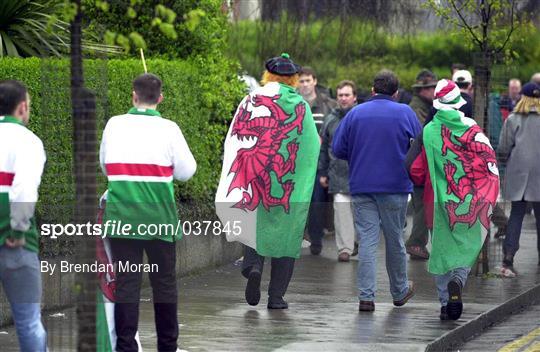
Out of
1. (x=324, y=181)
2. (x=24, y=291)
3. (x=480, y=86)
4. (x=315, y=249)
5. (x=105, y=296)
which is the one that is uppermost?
(x=480, y=86)

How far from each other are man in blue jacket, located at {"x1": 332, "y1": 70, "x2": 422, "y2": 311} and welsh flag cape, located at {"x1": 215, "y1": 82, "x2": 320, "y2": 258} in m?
0.41

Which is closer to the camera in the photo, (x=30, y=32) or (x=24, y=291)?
(x=24, y=291)

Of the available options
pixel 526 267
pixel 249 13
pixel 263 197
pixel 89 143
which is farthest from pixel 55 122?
pixel 249 13

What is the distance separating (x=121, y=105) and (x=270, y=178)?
166cm

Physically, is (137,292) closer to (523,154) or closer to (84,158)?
(84,158)

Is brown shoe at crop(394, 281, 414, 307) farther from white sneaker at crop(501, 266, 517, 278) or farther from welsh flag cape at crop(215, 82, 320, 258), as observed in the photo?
white sneaker at crop(501, 266, 517, 278)

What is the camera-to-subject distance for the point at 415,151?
10.8 m

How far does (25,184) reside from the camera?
24.0ft

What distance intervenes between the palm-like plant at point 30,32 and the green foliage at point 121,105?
0.47m

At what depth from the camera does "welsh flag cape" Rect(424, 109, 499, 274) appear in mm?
10758

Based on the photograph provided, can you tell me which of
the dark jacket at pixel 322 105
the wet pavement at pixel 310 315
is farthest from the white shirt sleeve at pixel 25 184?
the dark jacket at pixel 322 105

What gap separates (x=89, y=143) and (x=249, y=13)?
58.6 feet

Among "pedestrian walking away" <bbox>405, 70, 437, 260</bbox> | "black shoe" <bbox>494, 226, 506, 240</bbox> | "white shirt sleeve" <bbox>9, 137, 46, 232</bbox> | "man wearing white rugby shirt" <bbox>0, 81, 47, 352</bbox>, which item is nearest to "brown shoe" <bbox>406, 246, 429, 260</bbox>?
"pedestrian walking away" <bbox>405, 70, 437, 260</bbox>

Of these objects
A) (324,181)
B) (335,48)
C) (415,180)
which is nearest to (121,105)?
(415,180)
